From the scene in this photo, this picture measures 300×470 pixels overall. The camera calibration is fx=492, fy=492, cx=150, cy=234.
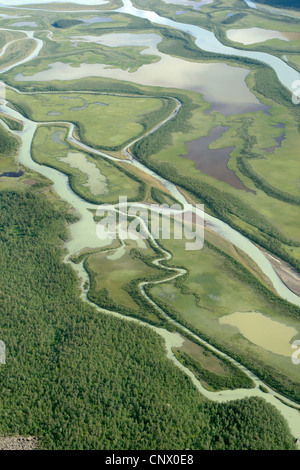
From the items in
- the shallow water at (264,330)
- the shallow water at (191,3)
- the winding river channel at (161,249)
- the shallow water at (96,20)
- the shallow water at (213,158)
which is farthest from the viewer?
the shallow water at (191,3)

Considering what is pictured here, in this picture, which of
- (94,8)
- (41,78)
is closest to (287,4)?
(94,8)

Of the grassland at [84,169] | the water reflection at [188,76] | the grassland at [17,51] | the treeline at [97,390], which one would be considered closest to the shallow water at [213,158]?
the grassland at [84,169]

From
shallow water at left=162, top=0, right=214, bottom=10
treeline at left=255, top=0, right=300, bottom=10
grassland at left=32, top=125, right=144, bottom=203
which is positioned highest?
treeline at left=255, top=0, right=300, bottom=10

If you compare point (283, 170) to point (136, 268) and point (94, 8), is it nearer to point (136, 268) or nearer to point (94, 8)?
point (136, 268)

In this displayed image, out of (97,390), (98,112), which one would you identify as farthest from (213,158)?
(97,390)

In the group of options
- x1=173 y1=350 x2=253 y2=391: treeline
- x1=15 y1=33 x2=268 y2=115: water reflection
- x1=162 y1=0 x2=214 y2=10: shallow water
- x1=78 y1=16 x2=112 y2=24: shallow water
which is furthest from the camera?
x1=162 y1=0 x2=214 y2=10: shallow water

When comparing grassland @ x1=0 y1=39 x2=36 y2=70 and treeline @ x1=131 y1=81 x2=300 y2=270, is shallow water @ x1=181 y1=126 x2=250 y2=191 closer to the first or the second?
treeline @ x1=131 y1=81 x2=300 y2=270

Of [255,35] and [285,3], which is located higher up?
[285,3]

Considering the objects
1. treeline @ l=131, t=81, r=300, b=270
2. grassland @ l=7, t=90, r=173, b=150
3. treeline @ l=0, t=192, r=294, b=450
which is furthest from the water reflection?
treeline @ l=0, t=192, r=294, b=450

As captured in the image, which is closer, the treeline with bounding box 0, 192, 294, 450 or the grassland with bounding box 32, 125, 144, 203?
the treeline with bounding box 0, 192, 294, 450

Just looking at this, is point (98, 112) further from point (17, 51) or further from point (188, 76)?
point (17, 51)

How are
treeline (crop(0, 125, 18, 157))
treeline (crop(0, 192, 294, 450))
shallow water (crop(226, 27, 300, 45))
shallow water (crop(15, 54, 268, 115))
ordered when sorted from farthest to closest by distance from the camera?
shallow water (crop(226, 27, 300, 45)) → shallow water (crop(15, 54, 268, 115)) → treeline (crop(0, 125, 18, 157)) → treeline (crop(0, 192, 294, 450))

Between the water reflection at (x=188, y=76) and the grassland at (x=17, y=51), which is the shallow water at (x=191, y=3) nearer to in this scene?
the water reflection at (x=188, y=76)
